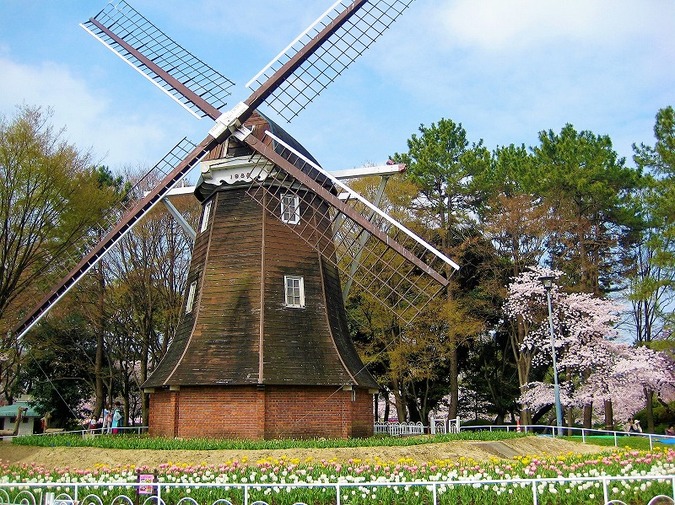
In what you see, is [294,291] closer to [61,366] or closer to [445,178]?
[445,178]

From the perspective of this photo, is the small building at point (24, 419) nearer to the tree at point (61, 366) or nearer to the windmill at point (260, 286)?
the tree at point (61, 366)

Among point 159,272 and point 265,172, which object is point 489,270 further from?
point 265,172

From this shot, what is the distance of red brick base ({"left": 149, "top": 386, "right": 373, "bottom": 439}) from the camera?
55.7 ft

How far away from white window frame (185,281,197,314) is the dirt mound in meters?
4.81

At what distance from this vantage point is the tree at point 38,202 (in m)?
17.6

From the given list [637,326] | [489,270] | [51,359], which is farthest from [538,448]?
[51,359]

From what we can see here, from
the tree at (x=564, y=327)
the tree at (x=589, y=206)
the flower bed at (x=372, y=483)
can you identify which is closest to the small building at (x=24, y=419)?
the tree at (x=564, y=327)

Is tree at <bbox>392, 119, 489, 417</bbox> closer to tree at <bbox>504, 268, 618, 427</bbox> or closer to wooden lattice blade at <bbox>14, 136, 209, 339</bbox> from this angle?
tree at <bbox>504, 268, 618, 427</bbox>

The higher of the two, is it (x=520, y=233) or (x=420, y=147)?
(x=420, y=147)

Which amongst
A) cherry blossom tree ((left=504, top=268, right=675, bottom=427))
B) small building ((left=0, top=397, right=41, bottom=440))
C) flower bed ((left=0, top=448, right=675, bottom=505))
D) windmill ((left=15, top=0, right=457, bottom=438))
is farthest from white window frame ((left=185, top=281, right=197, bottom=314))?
small building ((left=0, top=397, right=41, bottom=440))

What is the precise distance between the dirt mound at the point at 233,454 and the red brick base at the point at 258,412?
6.33 ft

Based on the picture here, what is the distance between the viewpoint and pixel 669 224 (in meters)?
27.6

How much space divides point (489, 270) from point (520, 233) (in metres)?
3.34

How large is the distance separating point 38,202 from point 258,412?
320 inches
